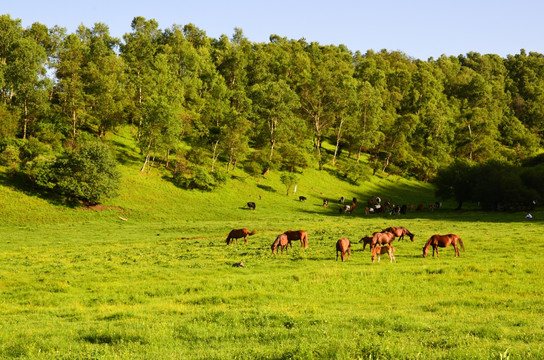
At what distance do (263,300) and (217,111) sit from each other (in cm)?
9301

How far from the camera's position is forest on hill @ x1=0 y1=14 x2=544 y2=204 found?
76.1m

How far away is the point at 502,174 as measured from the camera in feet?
239

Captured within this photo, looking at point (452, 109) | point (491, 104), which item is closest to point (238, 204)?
point (452, 109)

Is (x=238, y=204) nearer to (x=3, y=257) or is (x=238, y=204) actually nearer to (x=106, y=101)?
(x=106, y=101)

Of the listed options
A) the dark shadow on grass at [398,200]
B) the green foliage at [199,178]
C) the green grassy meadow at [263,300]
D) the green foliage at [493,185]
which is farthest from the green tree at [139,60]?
the green foliage at [493,185]

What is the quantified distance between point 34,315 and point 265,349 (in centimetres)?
1078

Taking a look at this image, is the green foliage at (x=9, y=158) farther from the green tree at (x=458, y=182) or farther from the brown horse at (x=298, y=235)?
the green tree at (x=458, y=182)

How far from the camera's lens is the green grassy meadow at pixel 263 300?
10961mm

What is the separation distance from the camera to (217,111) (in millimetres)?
107438

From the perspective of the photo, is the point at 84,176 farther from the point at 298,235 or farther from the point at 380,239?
the point at 380,239

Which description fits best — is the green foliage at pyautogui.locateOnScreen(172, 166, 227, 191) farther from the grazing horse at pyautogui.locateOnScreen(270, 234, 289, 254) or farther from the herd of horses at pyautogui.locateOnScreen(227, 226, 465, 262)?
the grazing horse at pyautogui.locateOnScreen(270, 234, 289, 254)

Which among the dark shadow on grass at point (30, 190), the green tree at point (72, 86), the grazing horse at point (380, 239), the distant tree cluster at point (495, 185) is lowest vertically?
the dark shadow on grass at point (30, 190)

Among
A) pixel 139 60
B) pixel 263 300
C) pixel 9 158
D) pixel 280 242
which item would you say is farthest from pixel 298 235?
Answer: pixel 139 60

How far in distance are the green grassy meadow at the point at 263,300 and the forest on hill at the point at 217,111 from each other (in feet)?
Result: 119
